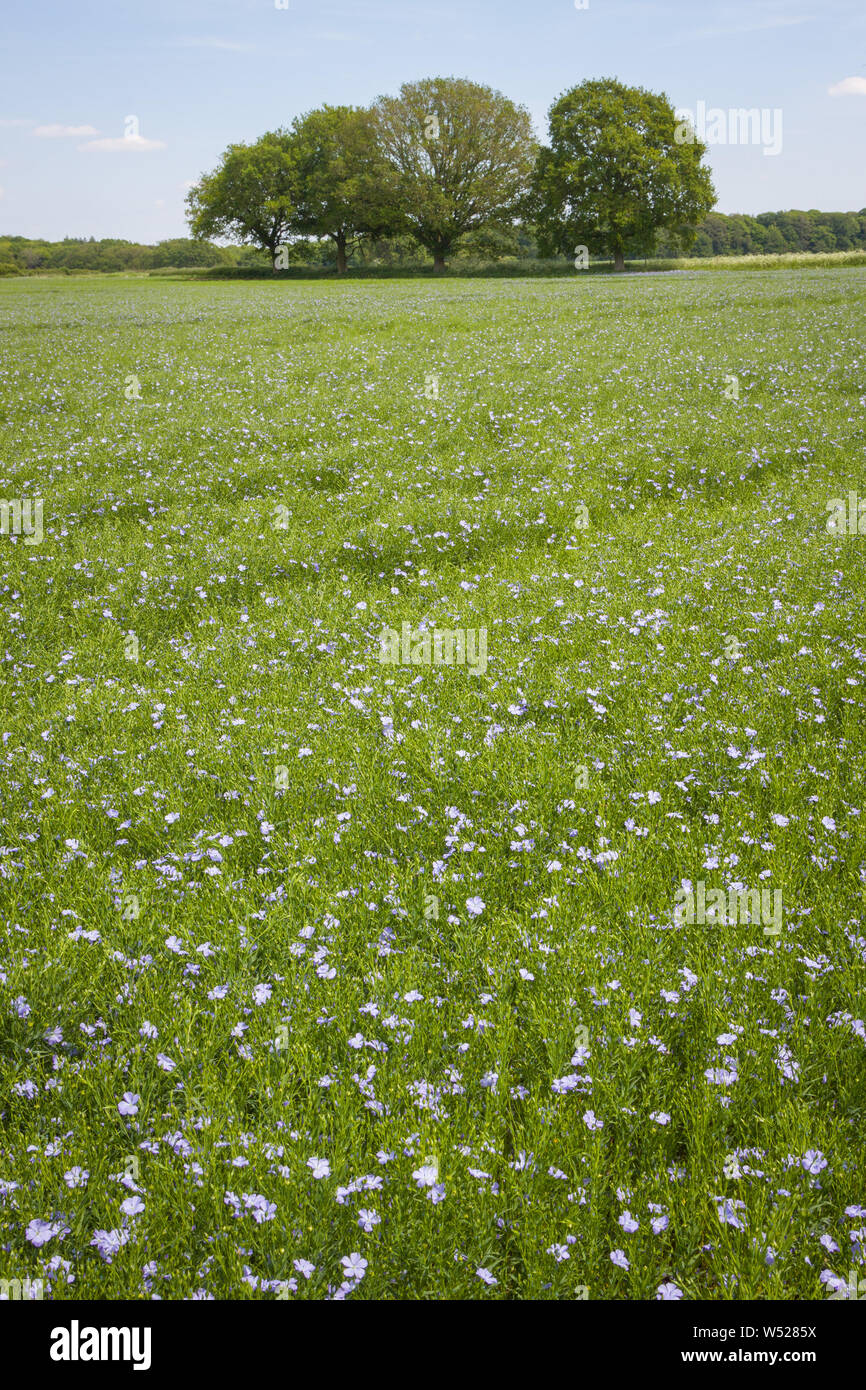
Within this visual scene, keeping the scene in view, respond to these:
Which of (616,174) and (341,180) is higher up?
(341,180)

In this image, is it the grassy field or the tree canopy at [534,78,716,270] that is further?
the tree canopy at [534,78,716,270]

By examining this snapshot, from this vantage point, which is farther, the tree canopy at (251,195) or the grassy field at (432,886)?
the tree canopy at (251,195)

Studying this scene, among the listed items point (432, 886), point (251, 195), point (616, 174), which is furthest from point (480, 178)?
point (432, 886)

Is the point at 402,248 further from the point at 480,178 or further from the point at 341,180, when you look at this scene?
the point at 480,178

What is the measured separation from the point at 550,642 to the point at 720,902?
3.75 m

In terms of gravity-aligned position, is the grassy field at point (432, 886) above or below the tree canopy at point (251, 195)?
below

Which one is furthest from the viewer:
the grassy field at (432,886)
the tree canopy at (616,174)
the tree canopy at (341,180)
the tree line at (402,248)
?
the tree line at (402,248)

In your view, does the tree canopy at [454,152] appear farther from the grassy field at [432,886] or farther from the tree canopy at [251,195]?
the grassy field at [432,886]

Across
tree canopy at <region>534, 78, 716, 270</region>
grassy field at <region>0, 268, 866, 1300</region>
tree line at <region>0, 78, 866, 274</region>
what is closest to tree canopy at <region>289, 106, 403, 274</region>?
tree line at <region>0, 78, 866, 274</region>

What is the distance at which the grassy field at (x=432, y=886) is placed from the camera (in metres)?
3.04

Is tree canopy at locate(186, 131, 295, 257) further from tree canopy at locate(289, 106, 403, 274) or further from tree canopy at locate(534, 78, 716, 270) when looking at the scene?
tree canopy at locate(534, 78, 716, 270)

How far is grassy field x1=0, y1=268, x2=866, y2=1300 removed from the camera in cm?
304

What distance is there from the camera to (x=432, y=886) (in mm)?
4777

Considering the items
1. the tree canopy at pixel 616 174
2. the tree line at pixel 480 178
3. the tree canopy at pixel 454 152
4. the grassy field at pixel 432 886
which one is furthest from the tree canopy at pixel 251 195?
the grassy field at pixel 432 886
